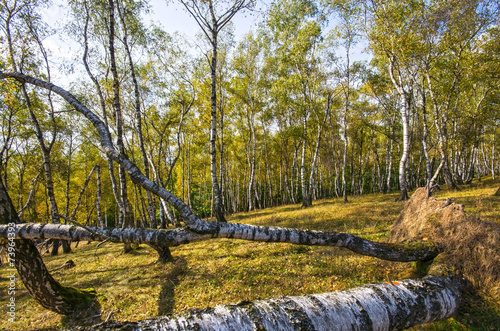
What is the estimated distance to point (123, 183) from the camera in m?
9.94

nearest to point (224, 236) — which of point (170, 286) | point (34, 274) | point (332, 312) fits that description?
point (332, 312)

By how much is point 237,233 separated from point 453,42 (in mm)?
18713

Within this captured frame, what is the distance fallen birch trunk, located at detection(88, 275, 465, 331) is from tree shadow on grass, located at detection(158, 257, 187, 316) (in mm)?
4409

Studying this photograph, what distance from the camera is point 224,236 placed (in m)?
3.53

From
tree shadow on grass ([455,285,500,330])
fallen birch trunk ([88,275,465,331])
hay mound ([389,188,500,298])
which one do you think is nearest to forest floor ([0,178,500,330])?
tree shadow on grass ([455,285,500,330])

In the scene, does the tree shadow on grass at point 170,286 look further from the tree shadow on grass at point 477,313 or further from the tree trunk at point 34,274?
the tree shadow on grass at point 477,313

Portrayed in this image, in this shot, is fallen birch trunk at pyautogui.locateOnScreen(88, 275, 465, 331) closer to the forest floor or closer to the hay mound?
the forest floor

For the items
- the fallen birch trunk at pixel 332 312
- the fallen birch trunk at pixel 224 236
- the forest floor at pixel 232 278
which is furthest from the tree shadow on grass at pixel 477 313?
the fallen birch trunk at pixel 224 236

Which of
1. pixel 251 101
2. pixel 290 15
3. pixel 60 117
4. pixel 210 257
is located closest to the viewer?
pixel 210 257

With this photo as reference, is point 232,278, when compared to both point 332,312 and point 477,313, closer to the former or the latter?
point 332,312

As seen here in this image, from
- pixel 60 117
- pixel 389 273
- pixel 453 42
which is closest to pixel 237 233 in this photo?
pixel 389 273

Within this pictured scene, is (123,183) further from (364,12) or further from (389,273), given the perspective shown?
(364,12)

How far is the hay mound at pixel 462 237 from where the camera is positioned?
3.71 meters

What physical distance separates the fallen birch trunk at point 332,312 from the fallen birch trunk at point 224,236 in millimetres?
1072
